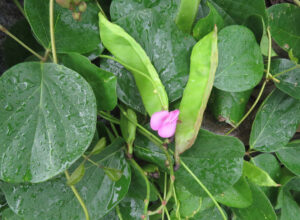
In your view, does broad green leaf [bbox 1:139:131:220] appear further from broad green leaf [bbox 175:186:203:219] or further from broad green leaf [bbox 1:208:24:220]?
broad green leaf [bbox 175:186:203:219]

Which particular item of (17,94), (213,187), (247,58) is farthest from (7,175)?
(247,58)

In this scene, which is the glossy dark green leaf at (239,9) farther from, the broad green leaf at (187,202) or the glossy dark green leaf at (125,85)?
the broad green leaf at (187,202)

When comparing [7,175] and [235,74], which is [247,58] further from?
[7,175]

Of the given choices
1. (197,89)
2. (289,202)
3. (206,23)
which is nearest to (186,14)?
(206,23)

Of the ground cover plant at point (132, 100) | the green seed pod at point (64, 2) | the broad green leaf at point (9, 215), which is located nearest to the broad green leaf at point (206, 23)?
the ground cover plant at point (132, 100)

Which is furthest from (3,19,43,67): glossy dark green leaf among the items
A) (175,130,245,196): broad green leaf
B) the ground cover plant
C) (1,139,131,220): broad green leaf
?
(175,130,245,196): broad green leaf

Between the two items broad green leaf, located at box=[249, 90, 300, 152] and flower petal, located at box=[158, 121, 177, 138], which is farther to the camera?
broad green leaf, located at box=[249, 90, 300, 152]
